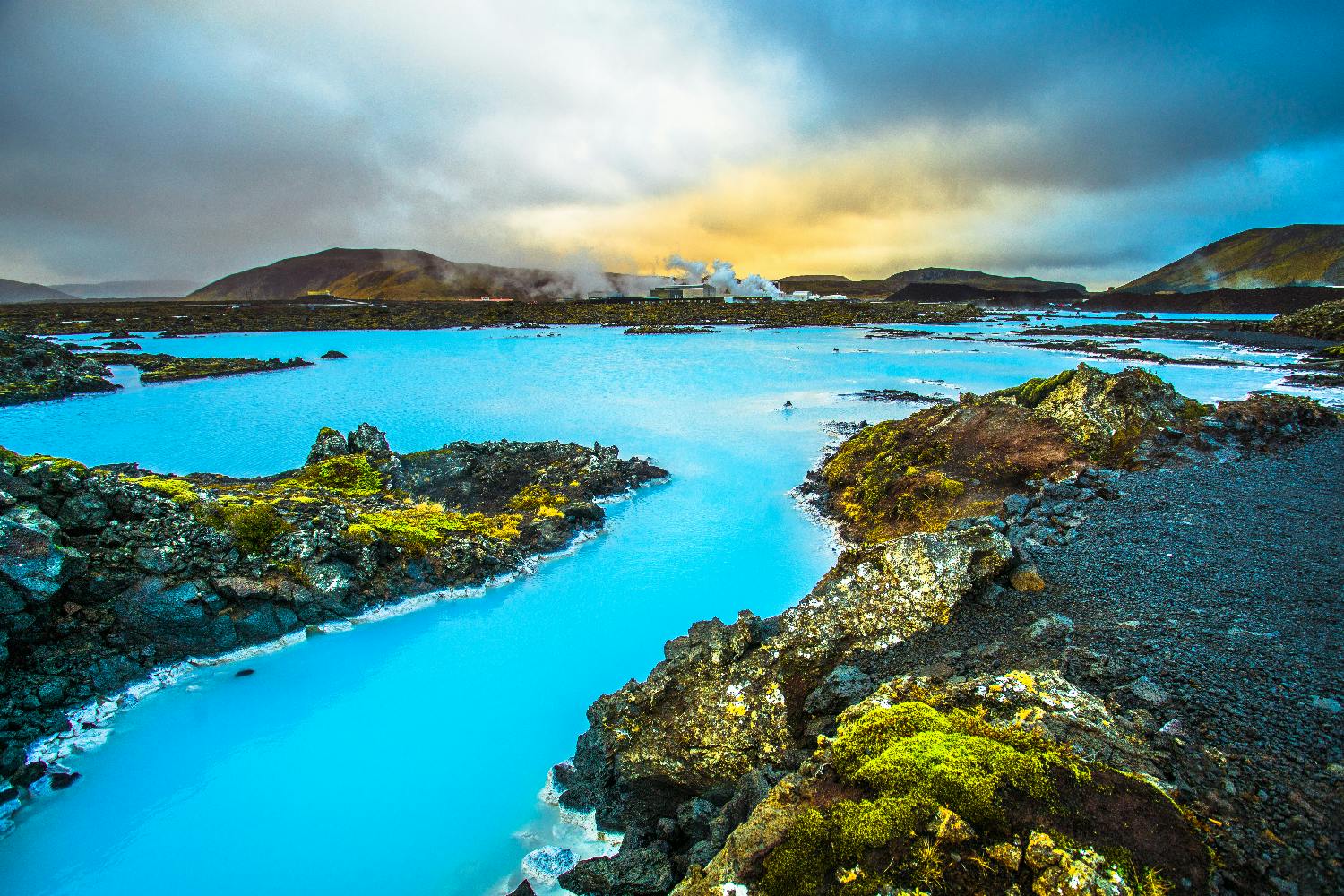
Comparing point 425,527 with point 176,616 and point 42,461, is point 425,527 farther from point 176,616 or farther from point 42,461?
point 42,461

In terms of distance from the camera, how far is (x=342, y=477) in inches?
624

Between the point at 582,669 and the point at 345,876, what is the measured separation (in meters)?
4.19

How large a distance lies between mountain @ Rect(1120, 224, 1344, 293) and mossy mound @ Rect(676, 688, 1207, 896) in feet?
633

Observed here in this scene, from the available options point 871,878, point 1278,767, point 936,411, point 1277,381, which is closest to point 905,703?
point 871,878

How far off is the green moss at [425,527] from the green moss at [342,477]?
6.97 ft

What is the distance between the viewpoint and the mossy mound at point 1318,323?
159 ft

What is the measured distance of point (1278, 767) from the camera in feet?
12.3

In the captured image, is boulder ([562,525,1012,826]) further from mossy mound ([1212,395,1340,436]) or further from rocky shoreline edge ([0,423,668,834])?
mossy mound ([1212,395,1340,436])

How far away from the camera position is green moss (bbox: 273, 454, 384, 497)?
1523 cm

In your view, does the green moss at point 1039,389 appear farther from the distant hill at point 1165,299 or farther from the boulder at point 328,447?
the distant hill at point 1165,299

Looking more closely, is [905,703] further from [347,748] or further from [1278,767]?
[347,748]

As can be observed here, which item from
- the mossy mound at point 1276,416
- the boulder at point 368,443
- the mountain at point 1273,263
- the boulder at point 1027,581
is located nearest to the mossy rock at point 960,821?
the boulder at point 1027,581

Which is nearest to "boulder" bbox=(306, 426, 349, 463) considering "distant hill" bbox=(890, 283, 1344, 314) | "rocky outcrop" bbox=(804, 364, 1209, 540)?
"rocky outcrop" bbox=(804, 364, 1209, 540)

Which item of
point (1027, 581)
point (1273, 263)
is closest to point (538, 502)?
point (1027, 581)
